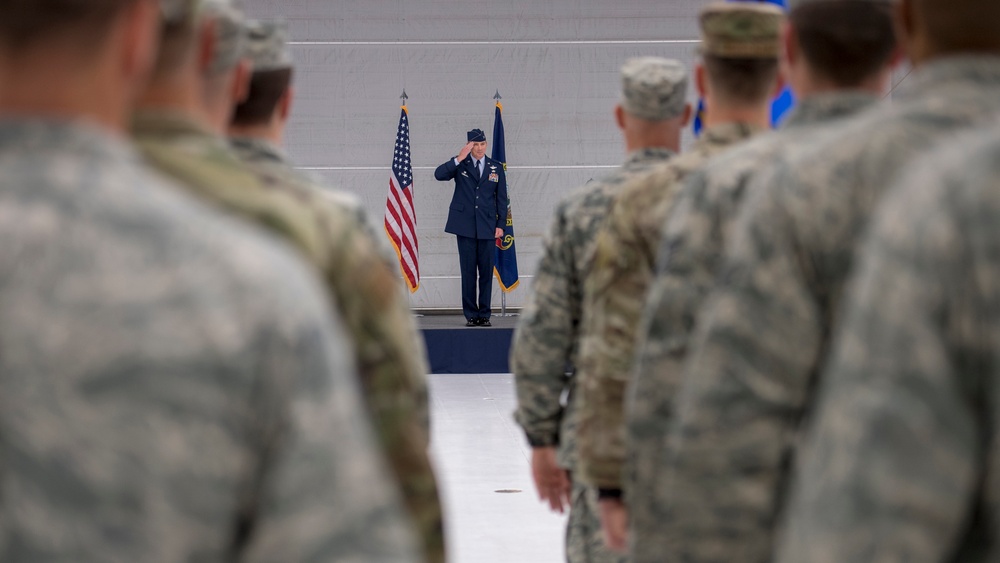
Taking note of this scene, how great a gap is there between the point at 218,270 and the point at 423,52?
12834 millimetres

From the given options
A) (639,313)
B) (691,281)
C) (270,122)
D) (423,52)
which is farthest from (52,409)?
(423,52)

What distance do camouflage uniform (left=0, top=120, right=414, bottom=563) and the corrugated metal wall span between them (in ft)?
41.0

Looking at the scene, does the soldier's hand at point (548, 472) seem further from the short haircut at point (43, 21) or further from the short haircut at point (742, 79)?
the short haircut at point (43, 21)

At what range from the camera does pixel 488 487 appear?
19.3 ft

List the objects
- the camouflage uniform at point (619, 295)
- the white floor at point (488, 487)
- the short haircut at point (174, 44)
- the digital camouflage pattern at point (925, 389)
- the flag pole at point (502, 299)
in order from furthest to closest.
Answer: the flag pole at point (502, 299) < the white floor at point (488, 487) < the camouflage uniform at point (619, 295) < the short haircut at point (174, 44) < the digital camouflage pattern at point (925, 389)

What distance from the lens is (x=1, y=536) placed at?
0.73 meters

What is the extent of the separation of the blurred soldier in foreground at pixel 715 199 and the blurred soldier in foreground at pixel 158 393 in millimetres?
760

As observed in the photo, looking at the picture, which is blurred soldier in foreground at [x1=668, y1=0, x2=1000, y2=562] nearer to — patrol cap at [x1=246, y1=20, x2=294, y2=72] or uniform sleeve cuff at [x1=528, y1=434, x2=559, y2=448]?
patrol cap at [x1=246, y1=20, x2=294, y2=72]

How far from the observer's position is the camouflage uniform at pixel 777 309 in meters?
1.19

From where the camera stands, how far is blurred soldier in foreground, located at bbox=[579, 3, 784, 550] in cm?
221

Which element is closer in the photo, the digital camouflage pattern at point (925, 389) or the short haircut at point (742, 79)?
the digital camouflage pattern at point (925, 389)

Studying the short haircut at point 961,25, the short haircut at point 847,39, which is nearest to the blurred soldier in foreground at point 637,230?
the short haircut at point 847,39

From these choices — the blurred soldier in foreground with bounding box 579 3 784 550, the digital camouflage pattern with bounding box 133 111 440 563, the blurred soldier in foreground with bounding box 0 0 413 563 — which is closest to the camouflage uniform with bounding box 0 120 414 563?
the blurred soldier in foreground with bounding box 0 0 413 563

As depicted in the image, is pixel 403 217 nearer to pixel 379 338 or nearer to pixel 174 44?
pixel 379 338
